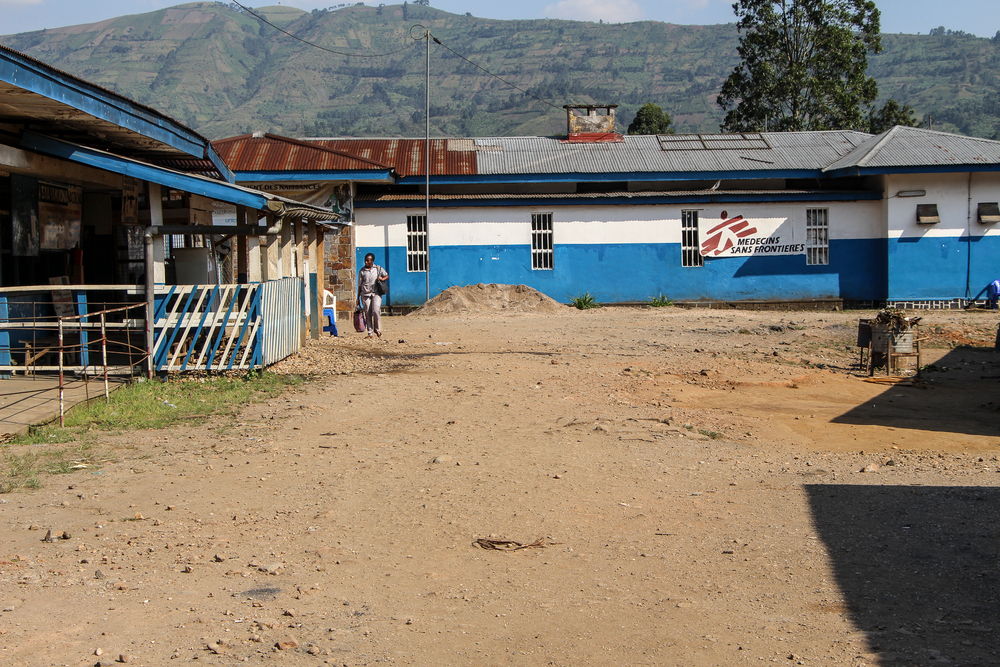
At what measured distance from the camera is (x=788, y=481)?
313 inches

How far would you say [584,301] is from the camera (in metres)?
27.1

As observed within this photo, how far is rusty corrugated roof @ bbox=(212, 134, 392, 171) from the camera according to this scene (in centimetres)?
2561

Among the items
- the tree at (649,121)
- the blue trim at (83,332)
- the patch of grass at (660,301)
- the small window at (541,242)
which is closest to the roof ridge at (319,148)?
the small window at (541,242)

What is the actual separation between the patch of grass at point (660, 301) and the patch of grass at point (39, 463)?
66.2 ft

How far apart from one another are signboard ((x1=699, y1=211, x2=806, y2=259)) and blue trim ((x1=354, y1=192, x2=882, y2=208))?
0.60 metres

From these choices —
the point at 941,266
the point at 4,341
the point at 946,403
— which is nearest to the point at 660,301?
the point at 941,266

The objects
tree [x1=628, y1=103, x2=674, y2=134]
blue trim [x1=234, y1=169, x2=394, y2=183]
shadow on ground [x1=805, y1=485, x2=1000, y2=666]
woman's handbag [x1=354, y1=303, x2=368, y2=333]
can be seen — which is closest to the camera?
shadow on ground [x1=805, y1=485, x2=1000, y2=666]

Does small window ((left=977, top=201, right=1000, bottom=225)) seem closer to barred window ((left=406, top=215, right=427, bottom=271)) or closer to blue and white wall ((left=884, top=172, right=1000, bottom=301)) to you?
blue and white wall ((left=884, top=172, right=1000, bottom=301))

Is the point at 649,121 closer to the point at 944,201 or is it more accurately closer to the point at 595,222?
the point at 595,222

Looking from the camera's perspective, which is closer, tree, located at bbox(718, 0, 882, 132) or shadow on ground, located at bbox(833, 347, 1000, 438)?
shadow on ground, located at bbox(833, 347, 1000, 438)

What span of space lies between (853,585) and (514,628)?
187cm

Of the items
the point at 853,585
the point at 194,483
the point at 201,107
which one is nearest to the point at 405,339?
the point at 194,483

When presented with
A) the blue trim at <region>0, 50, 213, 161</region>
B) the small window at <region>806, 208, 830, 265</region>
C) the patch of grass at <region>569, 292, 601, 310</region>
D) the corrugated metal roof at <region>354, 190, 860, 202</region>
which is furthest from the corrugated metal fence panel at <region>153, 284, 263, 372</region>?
the small window at <region>806, 208, 830, 265</region>

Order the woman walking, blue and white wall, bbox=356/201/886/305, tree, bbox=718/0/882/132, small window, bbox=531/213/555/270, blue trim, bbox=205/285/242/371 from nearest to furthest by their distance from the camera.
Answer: blue trim, bbox=205/285/242/371, the woman walking, blue and white wall, bbox=356/201/886/305, small window, bbox=531/213/555/270, tree, bbox=718/0/882/132
